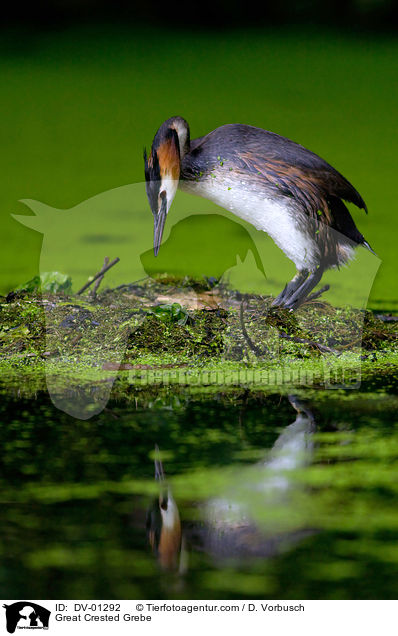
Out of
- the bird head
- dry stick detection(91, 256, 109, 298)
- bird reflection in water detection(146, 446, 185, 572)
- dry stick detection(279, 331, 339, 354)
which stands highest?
the bird head

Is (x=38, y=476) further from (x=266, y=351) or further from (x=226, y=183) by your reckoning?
(x=226, y=183)

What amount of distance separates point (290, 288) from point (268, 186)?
34 centimetres

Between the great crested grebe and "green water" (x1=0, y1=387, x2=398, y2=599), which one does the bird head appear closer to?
the great crested grebe

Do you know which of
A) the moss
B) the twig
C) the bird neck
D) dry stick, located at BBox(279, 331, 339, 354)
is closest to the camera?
the moss

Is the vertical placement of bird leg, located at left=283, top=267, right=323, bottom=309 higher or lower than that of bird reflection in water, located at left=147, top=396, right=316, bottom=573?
higher

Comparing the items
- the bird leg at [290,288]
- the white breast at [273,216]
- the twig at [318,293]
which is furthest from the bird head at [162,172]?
the twig at [318,293]

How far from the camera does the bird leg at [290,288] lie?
8.62 ft

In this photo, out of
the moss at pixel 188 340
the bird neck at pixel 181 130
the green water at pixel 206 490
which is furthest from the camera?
the bird neck at pixel 181 130

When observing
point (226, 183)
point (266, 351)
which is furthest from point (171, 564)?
point (226, 183)

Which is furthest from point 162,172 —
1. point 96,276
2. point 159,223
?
point 96,276

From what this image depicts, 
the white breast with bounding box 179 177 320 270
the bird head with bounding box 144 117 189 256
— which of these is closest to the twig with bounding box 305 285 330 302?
the white breast with bounding box 179 177 320 270

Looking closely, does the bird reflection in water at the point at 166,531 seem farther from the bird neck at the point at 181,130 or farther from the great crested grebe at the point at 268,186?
the bird neck at the point at 181,130

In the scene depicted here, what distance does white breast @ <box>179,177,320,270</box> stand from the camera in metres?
2.49

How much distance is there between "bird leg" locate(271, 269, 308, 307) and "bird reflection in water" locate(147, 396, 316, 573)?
1.09 m
